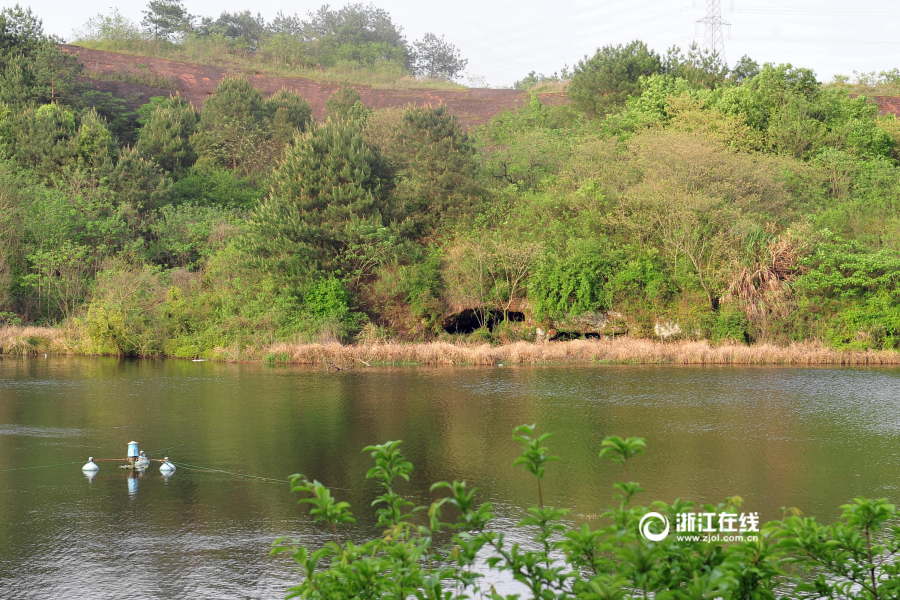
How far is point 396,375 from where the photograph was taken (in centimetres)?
2906

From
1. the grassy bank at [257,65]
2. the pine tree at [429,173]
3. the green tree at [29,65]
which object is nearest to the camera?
the pine tree at [429,173]

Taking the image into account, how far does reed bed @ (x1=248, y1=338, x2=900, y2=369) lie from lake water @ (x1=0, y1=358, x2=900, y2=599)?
7.73 feet

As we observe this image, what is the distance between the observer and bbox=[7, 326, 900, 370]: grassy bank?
1244 inches

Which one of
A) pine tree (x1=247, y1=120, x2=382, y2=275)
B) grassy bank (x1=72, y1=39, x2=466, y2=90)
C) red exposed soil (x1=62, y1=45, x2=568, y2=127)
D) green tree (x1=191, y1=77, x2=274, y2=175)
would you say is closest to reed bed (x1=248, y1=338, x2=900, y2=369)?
pine tree (x1=247, y1=120, x2=382, y2=275)

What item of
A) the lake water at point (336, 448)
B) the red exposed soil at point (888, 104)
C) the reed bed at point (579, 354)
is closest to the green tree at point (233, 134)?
the reed bed at point (579, 354)

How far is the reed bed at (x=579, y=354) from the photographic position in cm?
3161

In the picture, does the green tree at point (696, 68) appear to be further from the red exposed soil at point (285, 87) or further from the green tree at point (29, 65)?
the green tree at point (29, 65)

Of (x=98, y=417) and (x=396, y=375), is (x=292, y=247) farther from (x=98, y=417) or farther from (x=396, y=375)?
(x=98, y=417)

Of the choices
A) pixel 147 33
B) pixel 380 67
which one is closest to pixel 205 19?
pixel 147 33

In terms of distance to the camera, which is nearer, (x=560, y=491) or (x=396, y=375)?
(x=560, y=491)

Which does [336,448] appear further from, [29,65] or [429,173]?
[29,65]

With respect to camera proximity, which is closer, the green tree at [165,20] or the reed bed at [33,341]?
the reed bed at [33,341]

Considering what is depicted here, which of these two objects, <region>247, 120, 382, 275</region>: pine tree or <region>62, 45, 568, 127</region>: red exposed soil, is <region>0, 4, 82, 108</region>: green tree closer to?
<region>62, 45, 568, 127</region>: red exposed soil

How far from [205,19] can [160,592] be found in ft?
283
